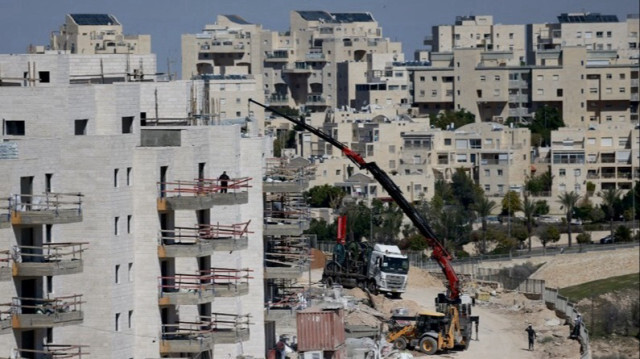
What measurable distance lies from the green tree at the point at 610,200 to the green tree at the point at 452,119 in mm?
14240

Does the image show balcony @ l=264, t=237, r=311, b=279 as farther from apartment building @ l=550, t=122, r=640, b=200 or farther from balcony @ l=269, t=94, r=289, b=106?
balcony @ l=269, t=94, r=289, b=106

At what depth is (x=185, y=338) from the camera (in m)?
29.5

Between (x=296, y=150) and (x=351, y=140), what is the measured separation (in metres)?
1.94

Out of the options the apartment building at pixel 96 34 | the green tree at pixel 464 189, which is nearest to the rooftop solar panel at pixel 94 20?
the apartment building at pixel 96 34

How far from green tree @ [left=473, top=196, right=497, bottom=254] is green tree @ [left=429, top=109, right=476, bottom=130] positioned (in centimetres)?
1502

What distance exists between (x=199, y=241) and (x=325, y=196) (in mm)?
42018

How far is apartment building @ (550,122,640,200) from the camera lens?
255 feet

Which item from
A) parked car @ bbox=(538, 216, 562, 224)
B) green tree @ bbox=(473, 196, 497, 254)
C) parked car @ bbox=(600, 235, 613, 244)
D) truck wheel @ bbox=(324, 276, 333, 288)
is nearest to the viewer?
truck wheel @ bbox=(324, 276, 333, 288)

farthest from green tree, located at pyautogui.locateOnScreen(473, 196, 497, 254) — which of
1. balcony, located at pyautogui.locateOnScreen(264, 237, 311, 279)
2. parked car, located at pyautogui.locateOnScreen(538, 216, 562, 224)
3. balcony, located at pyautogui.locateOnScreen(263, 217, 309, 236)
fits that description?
balcony, located at pyautogui.locateOnScreen(263, 217, 309, 236)

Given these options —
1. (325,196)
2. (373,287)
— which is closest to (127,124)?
(373,287)

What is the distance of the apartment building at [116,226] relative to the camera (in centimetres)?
2684

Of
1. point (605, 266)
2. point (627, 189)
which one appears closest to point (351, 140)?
point (627, 189)

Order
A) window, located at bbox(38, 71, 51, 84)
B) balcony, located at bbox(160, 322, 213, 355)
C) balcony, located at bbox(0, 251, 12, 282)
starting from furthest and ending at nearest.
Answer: window, located at bbox(38, 71, 51, 84), balcony, located at bbox(160, 322, 213, 355), balcony, located at bbox(0, 251, 12, 282)

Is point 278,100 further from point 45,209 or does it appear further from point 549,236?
point 45,209
